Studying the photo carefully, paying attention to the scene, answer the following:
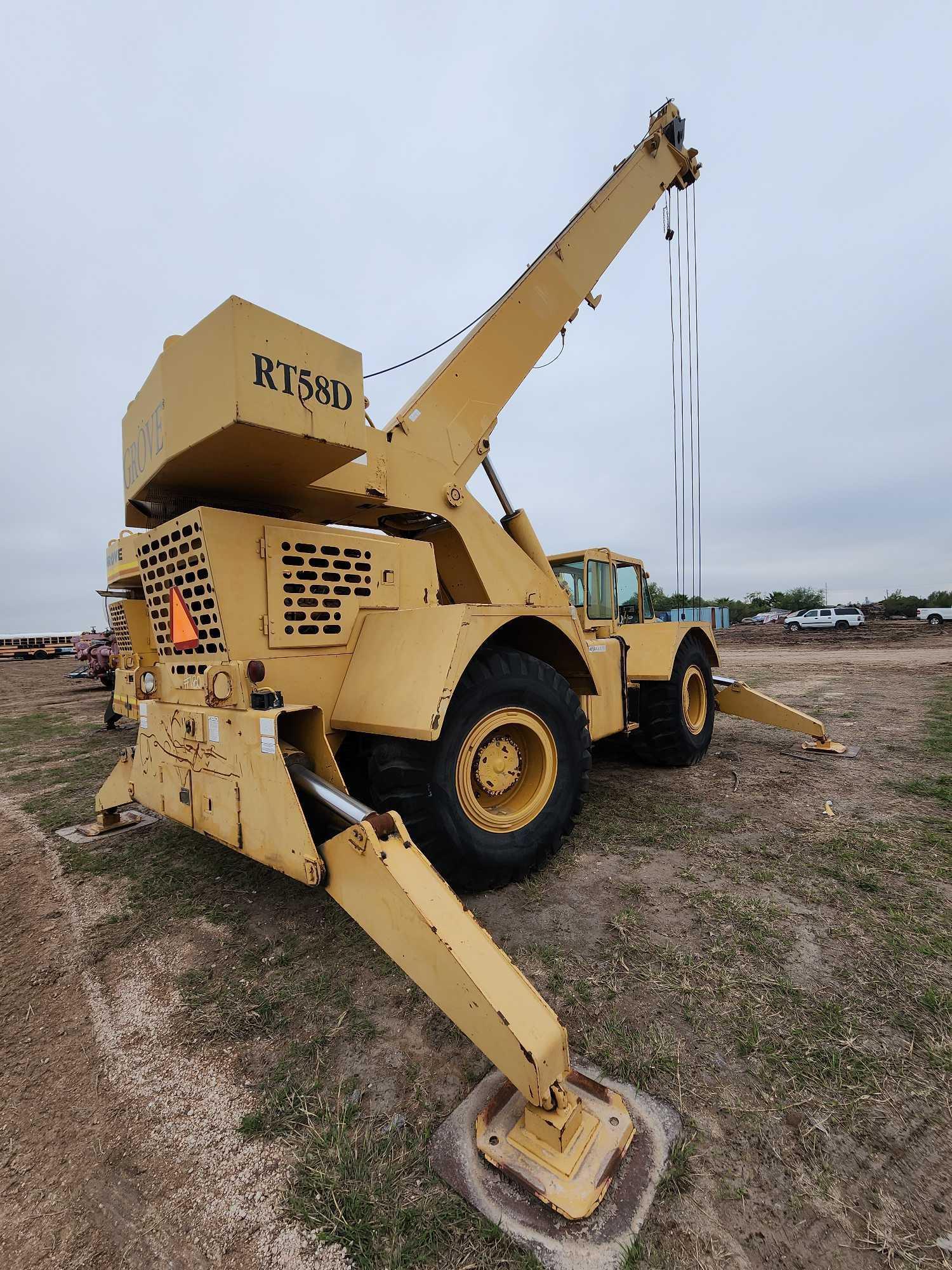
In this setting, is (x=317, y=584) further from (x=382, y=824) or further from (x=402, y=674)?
(x=382, y=824)

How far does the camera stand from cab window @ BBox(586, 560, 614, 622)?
5.57 m

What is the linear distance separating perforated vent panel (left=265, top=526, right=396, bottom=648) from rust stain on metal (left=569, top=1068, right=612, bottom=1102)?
7.36ft

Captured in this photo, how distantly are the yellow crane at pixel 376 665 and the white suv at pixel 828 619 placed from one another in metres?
37.9

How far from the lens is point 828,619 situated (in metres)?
36.0

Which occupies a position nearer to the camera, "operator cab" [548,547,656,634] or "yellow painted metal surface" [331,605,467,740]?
"yellow painted metal surface" [331,605,467,740]

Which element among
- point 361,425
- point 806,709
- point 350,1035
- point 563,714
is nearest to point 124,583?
point 361,425

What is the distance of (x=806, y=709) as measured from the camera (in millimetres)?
9250

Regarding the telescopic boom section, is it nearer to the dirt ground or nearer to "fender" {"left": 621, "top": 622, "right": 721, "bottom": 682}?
"fender" {"left": 621, "top": 622, "right": 721, "bottom": 682}

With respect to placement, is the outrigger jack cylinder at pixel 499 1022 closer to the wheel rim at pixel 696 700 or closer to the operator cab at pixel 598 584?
the operator cab at pixel 598 584

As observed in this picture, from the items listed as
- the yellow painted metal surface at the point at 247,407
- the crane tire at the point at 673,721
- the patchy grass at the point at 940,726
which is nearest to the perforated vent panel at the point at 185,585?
the yellow painted metal surface at the point at 247,407

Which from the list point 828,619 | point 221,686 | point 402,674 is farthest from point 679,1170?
point 828,619

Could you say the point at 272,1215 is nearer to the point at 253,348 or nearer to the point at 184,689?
the point at 184,689

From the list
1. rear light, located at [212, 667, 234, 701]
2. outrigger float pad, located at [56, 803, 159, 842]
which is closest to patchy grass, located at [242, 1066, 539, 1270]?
rear light, located at [212, 667, 234, 701]

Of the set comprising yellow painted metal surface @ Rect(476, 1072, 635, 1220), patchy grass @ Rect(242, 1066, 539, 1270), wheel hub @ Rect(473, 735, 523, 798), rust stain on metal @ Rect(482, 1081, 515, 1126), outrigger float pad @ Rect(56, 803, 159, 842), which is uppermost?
wheel hub @ Rect(473, 735, 523, 798)
